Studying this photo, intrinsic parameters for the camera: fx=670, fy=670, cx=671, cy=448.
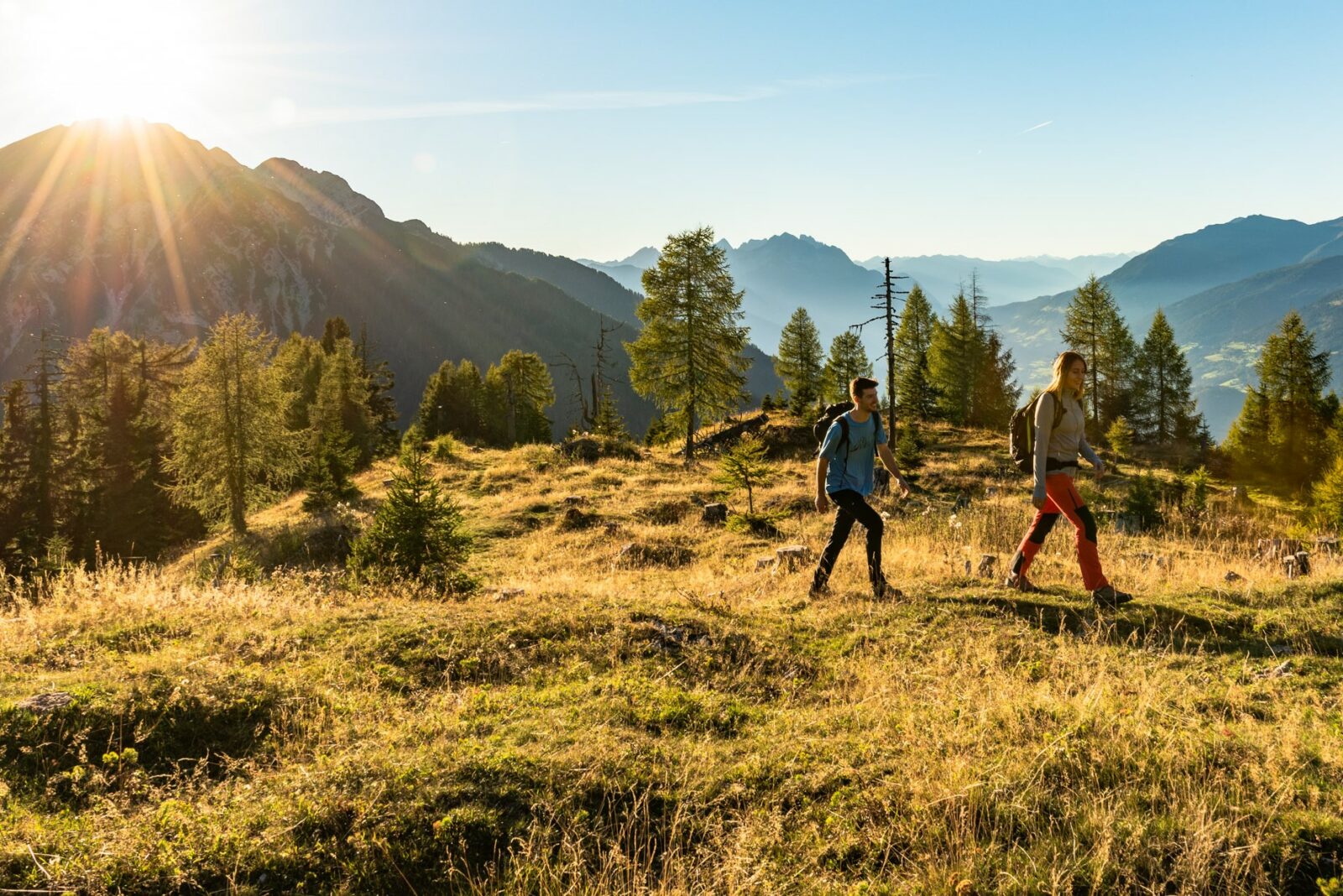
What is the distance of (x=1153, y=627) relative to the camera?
6.45 meters

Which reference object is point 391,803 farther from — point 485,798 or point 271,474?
point 271,474

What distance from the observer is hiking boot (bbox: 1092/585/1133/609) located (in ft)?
24.0

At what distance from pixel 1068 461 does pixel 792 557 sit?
4.57m

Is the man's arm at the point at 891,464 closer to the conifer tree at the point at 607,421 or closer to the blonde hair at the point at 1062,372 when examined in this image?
the blonde hair at the point at 1062,372

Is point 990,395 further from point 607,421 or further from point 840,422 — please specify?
point 840,422

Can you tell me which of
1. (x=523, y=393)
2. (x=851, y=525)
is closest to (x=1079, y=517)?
(x=851, y=525)

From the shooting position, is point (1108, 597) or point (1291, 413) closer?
point (1108, 597)

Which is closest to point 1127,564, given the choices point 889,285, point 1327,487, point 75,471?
point 889,285

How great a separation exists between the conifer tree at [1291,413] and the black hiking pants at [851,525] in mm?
51061

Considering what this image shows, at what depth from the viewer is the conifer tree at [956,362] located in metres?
51.5

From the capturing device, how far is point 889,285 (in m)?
32.1

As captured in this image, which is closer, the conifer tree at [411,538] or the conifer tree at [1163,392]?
the conifer tree at [411,538]

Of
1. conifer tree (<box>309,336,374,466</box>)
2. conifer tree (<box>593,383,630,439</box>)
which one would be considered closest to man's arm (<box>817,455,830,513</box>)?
conifer tree (<box>593,383,630,439</box>)

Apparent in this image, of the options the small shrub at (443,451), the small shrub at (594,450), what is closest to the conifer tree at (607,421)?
the small shrub at (594,450)
